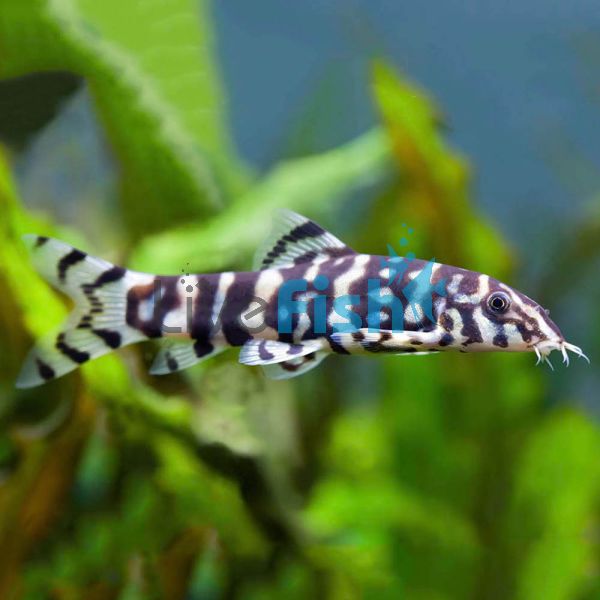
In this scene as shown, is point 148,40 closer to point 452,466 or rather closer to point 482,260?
point 482,260

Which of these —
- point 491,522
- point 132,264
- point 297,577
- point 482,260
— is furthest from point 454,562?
point 132,264

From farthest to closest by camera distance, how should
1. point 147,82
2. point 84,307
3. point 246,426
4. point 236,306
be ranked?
point 147,82 < point 246,426 < point 84,307 < point 236,306

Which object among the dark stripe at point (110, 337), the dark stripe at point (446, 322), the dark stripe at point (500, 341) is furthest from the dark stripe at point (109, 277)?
the dark stripe at point (500, 341)

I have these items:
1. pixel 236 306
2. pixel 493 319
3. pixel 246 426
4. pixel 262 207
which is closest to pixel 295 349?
pixel 236 306

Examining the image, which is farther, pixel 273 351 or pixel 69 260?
pixel 69 260

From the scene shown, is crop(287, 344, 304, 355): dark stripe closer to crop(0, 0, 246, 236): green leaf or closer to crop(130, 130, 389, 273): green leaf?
crop(130, 130, 389, 273): green leaf

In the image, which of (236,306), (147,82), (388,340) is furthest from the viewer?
(147,82)

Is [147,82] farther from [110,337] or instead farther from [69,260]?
[110,337]
